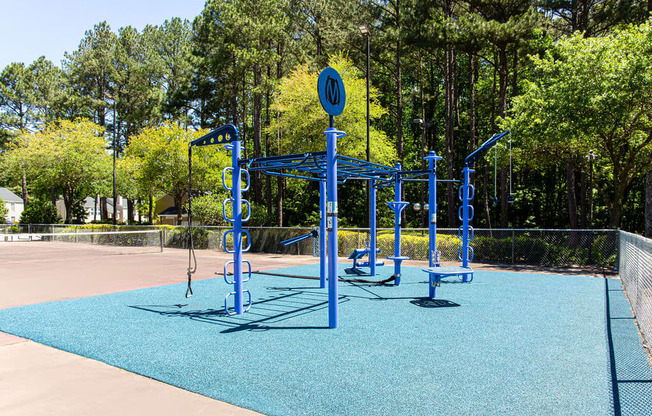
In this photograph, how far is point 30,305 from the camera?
9.59 metres

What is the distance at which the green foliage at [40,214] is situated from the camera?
42.4 m

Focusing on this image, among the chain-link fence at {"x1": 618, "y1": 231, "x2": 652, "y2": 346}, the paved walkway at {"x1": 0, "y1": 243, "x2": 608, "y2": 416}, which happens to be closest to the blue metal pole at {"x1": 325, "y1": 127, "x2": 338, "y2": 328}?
the paved walkway at {"x1": 0, "y1": 243, "x2": 608, "y2": 416}

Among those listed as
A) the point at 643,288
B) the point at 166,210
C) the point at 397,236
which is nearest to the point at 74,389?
the point at 643,288

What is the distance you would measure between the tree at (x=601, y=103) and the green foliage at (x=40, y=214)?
142ft

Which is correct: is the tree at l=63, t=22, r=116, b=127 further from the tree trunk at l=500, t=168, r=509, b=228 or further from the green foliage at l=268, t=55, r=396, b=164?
the tree trunk at l=500, t=168, r=509, b=228

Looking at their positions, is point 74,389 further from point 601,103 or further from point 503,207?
point 503,207

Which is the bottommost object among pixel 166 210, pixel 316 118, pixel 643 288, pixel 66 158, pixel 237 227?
pixel 643 288

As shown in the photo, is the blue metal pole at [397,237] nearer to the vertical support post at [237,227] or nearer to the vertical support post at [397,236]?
the vertical support post at [397,236]

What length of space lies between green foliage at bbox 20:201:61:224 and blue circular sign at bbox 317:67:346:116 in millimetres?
44167

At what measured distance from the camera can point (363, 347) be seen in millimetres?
6402

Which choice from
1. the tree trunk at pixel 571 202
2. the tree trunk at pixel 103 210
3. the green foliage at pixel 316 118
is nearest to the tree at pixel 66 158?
the tree trunk at pixel 103 210

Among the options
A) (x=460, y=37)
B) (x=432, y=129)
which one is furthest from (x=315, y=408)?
(x=432, y=129)

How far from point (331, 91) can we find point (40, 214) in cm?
4459

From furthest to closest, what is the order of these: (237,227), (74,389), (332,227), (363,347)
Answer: (237,227) → (332,227) → (363,347) → (74,389)
